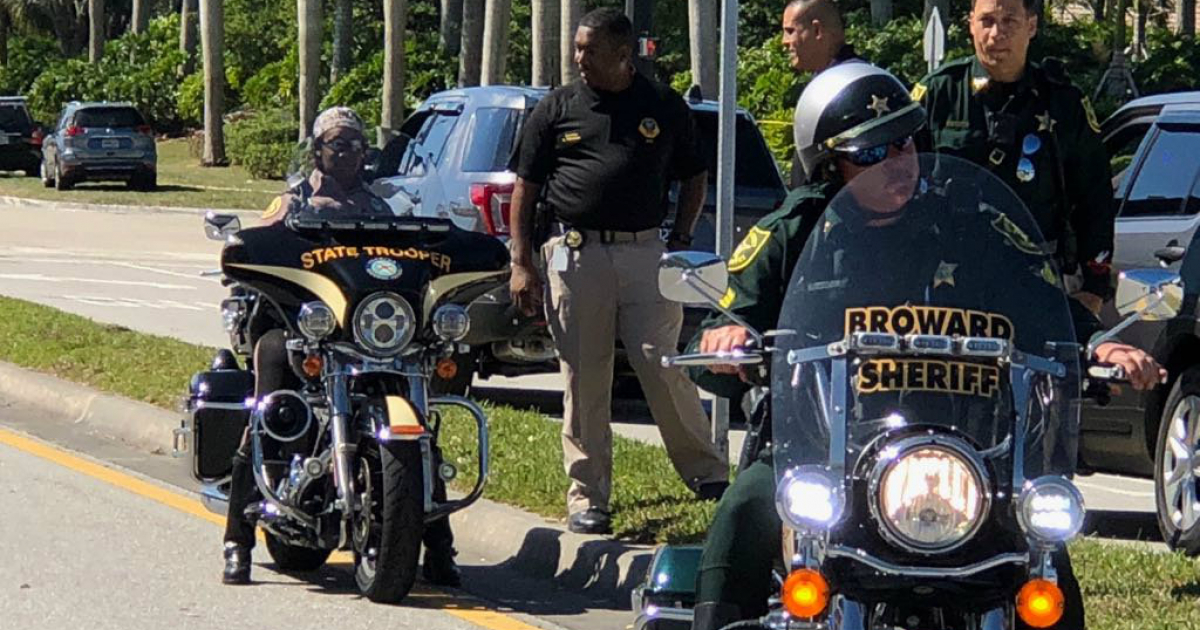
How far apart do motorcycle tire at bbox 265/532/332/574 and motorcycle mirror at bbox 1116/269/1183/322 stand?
4295mm

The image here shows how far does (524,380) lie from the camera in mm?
15305

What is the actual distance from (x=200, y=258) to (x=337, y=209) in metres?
19.8

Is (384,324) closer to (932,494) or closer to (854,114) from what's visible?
(854,114)

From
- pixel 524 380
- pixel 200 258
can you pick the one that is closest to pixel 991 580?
pixel 524 380

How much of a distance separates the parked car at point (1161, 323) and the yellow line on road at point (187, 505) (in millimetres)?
2681

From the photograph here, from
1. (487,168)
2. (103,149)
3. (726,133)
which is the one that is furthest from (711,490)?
(103,149)

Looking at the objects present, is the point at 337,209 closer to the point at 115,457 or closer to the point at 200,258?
the point at 115,457

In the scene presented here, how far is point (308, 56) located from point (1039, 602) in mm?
39667

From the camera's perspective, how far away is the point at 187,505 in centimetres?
1002

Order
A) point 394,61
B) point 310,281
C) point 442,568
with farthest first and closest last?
1. point 394,61
2. point 442,568
3. point 310,281

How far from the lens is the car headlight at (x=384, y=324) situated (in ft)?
25.4

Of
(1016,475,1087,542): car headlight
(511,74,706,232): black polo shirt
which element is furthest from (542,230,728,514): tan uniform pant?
(1016,475,1087,542): car headlight

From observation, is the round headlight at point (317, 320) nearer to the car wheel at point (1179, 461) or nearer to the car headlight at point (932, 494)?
the car wheel at point (1179, 461)

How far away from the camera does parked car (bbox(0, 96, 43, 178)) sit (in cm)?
4841
